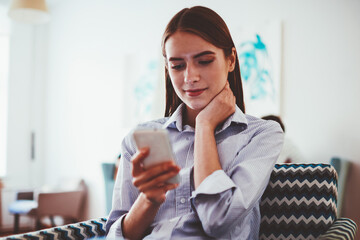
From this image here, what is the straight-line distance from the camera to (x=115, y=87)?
4.86 m

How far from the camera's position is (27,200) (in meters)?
5.03

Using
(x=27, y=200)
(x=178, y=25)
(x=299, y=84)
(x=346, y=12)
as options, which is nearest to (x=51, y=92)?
(x=27, y=200)

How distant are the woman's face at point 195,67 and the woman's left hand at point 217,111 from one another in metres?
0.02

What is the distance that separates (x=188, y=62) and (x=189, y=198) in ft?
1.35

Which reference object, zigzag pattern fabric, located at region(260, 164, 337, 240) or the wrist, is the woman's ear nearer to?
zigzag pattern fabric, located at region(260, 164, 337, 240)

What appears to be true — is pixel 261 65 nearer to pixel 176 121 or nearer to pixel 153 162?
pixel 176 121

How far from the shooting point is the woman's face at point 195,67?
3.88ft

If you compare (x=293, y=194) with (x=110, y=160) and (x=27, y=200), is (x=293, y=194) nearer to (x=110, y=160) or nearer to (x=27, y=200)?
(x=110, y=160)

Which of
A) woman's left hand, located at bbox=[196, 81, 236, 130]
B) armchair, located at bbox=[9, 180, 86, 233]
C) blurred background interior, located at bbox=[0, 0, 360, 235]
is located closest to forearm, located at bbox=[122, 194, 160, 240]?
woman's left hand, located at bbox=[196, 81, 236, 130]

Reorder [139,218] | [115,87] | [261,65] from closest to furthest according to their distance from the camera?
[139,218] < [261,65] < [115,87]

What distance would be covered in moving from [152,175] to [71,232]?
427 millimetres

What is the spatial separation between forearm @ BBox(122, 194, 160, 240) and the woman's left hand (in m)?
0.29

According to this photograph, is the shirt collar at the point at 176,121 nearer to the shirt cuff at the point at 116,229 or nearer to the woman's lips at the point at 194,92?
the woman's lips at the point at 194,92

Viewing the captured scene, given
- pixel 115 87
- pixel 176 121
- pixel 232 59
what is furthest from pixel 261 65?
pixel 115 87
